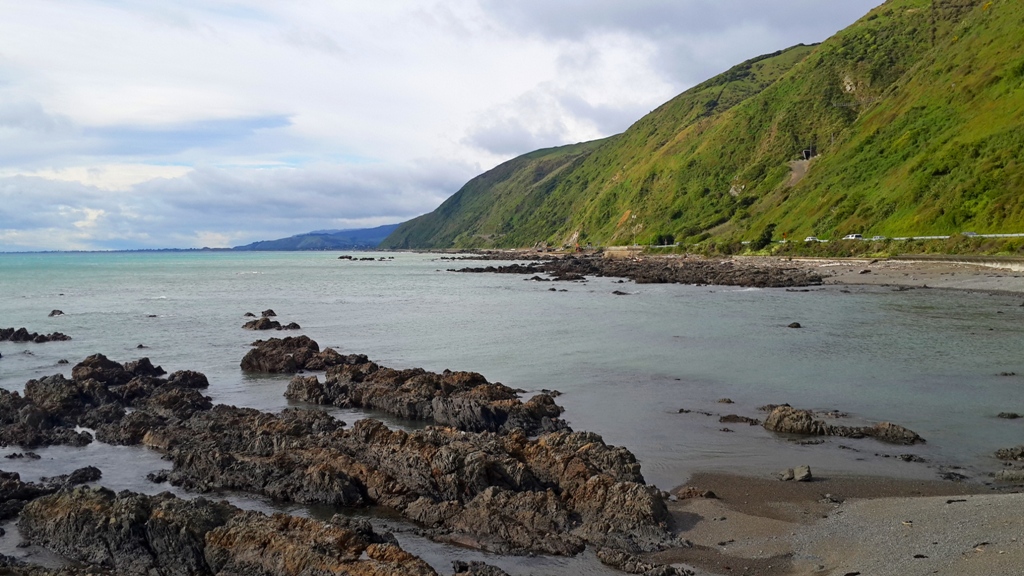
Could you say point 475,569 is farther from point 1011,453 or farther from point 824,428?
point 1011,453

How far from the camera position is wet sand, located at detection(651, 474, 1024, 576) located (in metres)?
10.2

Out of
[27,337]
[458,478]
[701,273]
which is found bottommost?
[27,337]

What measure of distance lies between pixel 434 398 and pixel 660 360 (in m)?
12.9

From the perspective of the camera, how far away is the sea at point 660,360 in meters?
16.6

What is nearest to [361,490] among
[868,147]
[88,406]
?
[88,406]

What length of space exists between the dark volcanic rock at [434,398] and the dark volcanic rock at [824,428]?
567 centimetres

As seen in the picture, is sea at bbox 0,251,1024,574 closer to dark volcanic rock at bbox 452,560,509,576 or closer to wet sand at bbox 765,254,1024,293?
dark volcanic rock at bbox 452,560,509,576

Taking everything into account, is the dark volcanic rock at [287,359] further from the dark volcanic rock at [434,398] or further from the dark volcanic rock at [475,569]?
the dark volcanic rock at [475,569]

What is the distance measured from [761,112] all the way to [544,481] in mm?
156695

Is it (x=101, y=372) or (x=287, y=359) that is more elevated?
(x=101, y=372)

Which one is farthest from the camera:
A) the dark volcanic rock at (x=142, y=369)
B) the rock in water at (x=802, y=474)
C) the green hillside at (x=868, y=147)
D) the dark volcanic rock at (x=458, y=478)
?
the green hillside at (x=868, y=147)

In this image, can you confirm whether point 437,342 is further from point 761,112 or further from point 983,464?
point 761,112

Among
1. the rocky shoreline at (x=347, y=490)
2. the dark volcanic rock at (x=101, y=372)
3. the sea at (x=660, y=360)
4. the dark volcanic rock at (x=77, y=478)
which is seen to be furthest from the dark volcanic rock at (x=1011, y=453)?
the dark volcanic rock at (x=101, y=372)

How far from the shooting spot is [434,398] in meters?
21.2
